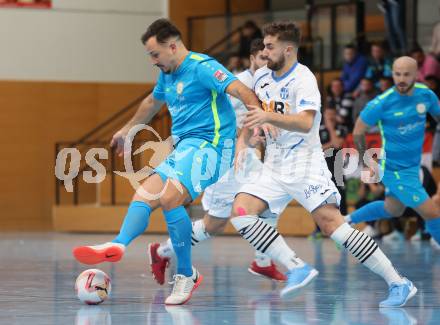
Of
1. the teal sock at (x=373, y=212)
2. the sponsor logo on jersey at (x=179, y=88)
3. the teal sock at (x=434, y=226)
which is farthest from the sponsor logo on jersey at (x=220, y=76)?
the teal sock at (x=373, y=212)

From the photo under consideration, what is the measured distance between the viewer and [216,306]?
23.1 feet

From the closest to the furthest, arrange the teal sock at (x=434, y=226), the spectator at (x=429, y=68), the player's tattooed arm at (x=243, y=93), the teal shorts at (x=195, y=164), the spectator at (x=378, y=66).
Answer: the player's tattooed arm at (x=243, y=93) < the teal shorts at (x=195, y=164) < the teal sock at (x=434, y=226) < the spectator at (x=429, y=68) < the spectator at (x=378, y=66)

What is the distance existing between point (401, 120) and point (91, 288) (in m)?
4.41

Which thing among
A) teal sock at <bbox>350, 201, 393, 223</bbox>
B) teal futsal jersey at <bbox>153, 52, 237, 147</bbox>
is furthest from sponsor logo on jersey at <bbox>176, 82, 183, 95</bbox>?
teal sock at <bbox>350, 201, 393, 223</bbox>

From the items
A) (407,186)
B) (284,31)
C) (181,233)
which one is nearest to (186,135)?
(181,233)

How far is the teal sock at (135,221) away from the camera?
6.81m

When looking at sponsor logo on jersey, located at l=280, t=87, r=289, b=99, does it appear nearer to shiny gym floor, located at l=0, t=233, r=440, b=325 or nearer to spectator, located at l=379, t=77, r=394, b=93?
shiny gym floor, located at l=0, t=233, r=440, b=325

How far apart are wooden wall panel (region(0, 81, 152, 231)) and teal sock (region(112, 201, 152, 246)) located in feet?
47.3

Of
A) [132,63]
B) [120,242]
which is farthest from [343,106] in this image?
[120,242]

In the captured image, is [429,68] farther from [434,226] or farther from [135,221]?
[135,221]

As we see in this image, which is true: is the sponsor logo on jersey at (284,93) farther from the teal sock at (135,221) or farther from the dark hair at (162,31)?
the teal sock at (135,221)

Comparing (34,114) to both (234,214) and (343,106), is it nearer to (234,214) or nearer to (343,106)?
(343,106)

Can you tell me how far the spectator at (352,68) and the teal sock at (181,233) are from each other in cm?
1062

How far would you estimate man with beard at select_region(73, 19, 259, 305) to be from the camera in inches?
277
